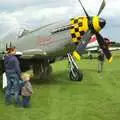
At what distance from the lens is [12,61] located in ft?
41.0

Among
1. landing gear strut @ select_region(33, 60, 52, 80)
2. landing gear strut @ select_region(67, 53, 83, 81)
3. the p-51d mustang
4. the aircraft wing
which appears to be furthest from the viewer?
landing gear strut @ select_region(33, 60, 52, 80)

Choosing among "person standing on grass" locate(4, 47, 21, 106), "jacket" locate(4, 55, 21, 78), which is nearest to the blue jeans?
"person standing on grass" locate(4, 47, 21, 106)

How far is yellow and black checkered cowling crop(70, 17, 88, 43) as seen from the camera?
17.3m

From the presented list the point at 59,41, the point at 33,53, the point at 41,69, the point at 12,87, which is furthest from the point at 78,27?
the point at 12,87

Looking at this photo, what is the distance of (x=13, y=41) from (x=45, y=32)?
1929 mm

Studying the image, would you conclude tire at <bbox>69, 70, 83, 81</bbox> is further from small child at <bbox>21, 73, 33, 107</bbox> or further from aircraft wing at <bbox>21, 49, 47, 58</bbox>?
small child at <bbox>21, 73, 33, 107</bbox>

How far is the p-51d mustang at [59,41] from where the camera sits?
1728cm

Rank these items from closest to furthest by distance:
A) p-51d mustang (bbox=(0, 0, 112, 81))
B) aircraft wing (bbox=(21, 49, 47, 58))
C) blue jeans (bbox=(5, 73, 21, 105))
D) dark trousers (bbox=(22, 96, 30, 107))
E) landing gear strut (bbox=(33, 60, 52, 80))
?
dark trousers (bbox=(22, 96, 30, 107)) < blue jeans (bbox=(5, 73, 21, 105)) < p-51d mustang (bbox=(0, 0, 112, 81)) < aircraft wing (bbox=(21, 49, 47, 58)) < landing gear strut (bbox=(33, 60, 52, 80))

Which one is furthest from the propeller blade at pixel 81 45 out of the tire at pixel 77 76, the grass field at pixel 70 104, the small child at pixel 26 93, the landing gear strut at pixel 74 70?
the small child at pixel 26 93

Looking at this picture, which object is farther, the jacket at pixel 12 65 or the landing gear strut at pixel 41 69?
the landing gear strut at pixel 41 69

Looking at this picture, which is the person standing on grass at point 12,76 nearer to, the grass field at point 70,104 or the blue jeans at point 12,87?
the blue jeans at point 12,87

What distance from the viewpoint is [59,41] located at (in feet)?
59.0

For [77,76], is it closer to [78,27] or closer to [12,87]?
[78,27]

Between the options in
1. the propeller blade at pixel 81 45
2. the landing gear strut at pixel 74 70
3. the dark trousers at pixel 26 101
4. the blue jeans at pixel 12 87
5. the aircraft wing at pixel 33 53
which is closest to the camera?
the dark trousers at pixel 26 101
